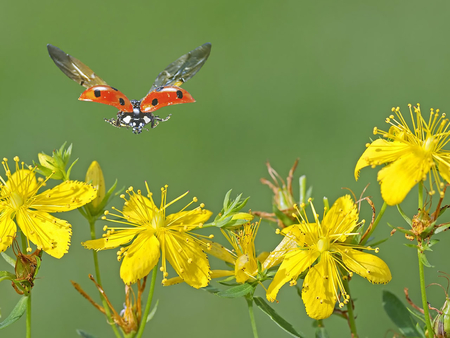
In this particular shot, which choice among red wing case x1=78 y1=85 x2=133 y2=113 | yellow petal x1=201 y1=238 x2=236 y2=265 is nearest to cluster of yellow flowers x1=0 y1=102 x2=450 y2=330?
yellow petal x1=201 y1=238 x2=236 y2=265

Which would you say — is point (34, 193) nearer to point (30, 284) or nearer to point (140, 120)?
point (30, 284)

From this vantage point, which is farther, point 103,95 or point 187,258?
point 187,258

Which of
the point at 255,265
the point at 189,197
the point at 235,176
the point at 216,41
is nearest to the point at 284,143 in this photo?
the point at 235,176

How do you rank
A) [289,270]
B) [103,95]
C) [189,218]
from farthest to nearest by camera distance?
[189,218], [289,270], [103,95]

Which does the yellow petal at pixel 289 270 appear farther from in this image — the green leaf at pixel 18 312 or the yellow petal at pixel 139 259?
the green leaf at pixel 18 312

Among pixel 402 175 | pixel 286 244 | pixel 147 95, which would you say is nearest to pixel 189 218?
pixel 286 244

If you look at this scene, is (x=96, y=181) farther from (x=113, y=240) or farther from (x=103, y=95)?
(x=103, y=95)

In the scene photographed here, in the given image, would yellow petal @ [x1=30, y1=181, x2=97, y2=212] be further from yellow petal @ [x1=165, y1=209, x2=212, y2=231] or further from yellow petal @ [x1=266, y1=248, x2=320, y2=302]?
yellow petal @ [x1=266, y1=248, x2=320, y2=302]
